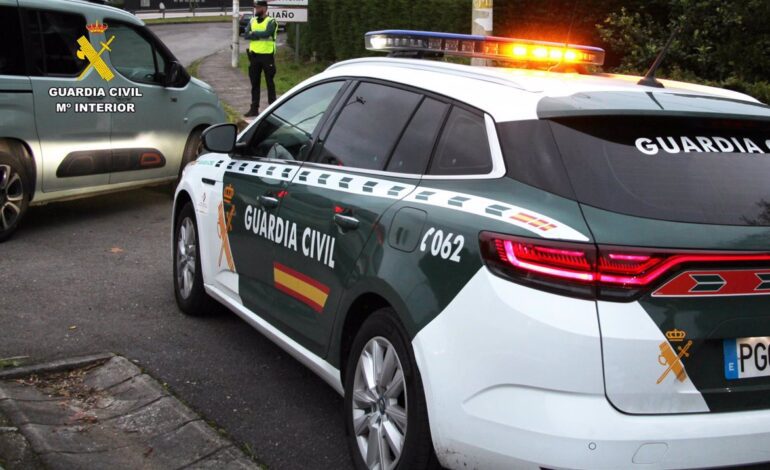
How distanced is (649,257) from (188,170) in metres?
3.78

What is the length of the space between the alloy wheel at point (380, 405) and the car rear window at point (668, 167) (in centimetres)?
98

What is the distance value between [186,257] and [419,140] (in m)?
2.68

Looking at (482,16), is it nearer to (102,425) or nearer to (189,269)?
(189,269)

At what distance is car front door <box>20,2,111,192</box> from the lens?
8102 millimetres

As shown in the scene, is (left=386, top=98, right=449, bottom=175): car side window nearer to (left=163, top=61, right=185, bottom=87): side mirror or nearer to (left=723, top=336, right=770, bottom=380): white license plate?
(left=723, top=336, right=770, bottom=380): white license plate

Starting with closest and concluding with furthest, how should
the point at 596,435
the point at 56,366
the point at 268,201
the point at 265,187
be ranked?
the point at 596,435 < the point at 268,201 < the point at 265,187 < the point at 56,366

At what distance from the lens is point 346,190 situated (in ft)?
13.3

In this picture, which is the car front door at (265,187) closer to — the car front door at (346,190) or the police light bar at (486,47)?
the car front door at (346,190)

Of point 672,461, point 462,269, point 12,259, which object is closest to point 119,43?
point 12,259

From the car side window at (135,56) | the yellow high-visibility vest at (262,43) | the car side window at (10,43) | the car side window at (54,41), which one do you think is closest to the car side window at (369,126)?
the car side window at (10,43)

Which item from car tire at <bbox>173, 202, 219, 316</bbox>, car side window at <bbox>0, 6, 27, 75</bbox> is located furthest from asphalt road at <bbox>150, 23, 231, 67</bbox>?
car tire at <bbox>173, 202, 219, 316</bbox>

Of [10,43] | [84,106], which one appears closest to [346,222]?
[10,43]

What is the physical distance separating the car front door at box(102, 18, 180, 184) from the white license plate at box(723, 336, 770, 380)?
700 cm

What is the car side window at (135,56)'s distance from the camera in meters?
8.98
